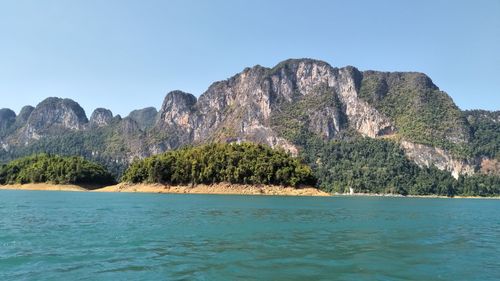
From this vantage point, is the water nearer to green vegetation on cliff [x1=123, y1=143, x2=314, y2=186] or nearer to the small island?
the small island

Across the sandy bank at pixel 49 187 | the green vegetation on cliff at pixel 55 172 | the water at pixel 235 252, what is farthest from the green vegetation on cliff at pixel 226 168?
the water at pixel 235 252

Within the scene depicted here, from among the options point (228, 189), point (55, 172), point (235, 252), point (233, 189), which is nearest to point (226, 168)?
point (228, 189)

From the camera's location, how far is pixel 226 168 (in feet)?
474

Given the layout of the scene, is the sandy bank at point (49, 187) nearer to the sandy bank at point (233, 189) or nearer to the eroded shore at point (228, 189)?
the eroded shore at point (228, 189)

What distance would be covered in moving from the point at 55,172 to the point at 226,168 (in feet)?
238

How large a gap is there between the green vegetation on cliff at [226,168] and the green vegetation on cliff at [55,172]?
90.9 ft

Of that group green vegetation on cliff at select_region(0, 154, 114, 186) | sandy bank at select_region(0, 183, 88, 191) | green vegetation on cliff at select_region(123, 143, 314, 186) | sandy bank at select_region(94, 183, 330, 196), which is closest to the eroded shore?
sandy bank at select_region(94, 183, 330, 196)

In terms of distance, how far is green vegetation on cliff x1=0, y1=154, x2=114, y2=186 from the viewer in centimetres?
→ 16975

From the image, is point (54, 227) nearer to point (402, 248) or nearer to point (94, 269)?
point (94, 269)

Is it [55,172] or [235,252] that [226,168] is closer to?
[55,172]

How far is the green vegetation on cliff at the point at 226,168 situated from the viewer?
5610 inches

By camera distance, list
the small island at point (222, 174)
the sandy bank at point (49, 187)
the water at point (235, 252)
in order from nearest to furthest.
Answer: the water at point (235, 252)
the small island at point (222, 174)
the sandy bank at point (49, 187)

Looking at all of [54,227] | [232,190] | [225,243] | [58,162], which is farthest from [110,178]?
[225,243]

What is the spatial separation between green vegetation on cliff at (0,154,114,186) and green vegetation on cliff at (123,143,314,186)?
90.9ft
